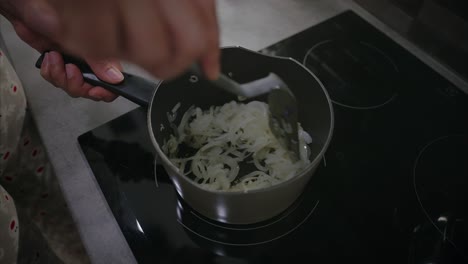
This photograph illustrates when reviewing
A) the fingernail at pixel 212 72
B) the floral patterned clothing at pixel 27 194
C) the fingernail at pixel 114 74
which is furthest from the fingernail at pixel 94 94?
the fingernail at pixel 212 72

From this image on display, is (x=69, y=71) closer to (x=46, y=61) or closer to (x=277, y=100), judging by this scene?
(x=46, y=61)

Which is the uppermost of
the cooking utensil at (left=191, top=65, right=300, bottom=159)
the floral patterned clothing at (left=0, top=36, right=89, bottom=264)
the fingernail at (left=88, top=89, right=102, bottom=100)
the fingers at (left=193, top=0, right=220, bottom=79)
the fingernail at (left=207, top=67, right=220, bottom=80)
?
the fingers at (left=193, top=0, right=220, bottom=79)

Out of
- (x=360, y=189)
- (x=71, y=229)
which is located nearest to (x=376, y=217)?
(x=360, y=189)

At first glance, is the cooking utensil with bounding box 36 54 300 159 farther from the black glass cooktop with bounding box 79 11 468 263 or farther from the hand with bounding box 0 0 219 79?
the hand with bounding box 0 0 219 79

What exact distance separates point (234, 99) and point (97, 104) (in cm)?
32

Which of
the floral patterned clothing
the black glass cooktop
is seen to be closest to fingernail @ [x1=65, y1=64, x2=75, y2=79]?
the black glass cooktop

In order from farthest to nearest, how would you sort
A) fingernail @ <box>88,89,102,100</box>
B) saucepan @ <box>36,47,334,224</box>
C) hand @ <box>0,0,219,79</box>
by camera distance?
fingernail @ <box>88,89,102,100</box>
saucepan @ <box>36,47,334,224</box>
hand @ <box>0,0,219,79</box>

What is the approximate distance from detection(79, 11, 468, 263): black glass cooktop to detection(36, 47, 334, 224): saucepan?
0.13ft

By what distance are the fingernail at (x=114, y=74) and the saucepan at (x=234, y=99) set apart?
1 cm

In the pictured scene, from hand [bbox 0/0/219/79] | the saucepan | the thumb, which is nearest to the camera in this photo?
hand [bbox 0/0/219/79]

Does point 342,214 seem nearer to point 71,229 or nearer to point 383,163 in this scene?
point 383,163

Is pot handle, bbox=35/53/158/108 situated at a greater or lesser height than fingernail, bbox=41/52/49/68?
lesser

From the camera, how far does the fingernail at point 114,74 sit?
64cm

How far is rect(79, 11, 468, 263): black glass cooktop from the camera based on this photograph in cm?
61
